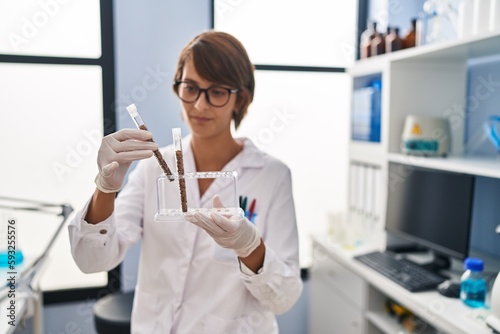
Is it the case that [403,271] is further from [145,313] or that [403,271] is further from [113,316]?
[113,316]

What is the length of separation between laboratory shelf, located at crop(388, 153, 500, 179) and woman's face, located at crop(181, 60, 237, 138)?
3.12 ft

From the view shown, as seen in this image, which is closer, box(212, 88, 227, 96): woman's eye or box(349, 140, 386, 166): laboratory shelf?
box(212, 88, 227, 96): woman's eye

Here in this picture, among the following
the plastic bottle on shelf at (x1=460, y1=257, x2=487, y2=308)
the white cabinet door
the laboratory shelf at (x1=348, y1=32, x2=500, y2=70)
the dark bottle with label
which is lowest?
the white cabinet door

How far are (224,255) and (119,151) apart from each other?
436 millimetres

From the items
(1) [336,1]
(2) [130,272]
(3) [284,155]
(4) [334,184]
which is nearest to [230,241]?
(2) [130,272]

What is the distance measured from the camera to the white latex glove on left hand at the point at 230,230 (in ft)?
3.21

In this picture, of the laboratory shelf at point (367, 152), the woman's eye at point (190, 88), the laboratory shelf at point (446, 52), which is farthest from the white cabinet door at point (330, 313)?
the woman's eye at point (190, 88)

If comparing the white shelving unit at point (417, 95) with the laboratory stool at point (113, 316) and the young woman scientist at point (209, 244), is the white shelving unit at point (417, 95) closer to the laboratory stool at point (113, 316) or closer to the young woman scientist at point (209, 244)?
the young woman scientist at point (209, 244)

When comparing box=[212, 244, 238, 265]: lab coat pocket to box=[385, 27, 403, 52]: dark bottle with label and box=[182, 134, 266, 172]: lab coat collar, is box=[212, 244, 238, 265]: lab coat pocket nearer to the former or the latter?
box=[182, 134, 266, 172]: lab coat collar

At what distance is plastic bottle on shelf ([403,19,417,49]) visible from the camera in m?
2.30

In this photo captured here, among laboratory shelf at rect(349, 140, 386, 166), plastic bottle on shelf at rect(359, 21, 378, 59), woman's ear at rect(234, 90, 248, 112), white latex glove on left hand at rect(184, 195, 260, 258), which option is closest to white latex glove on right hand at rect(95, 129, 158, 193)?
white latex glove on left hand at rect(184, 195, 260, 258)

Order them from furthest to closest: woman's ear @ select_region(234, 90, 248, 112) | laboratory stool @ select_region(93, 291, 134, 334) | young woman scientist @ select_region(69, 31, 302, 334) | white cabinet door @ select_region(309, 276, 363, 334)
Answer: white cabinet door @ select_region(309, 276, 363, 334), laboratory stool @ select_region(93, 291, 134, 334), woman's ear @ select_region(234, 90, 248, 112), young woman scientist @ select_region(69, 31, 302, 334)

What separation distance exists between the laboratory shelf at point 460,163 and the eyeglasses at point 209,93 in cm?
97

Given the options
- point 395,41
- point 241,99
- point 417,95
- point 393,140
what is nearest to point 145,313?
point 241,99
